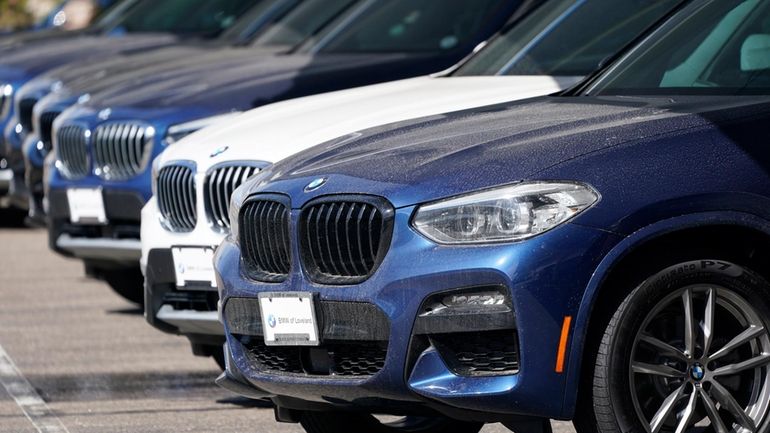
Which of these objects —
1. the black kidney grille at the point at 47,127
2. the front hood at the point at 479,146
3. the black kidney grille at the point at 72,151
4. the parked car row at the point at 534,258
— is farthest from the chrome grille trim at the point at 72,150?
the front hood at the point at 479,146

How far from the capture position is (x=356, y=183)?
5.27 m

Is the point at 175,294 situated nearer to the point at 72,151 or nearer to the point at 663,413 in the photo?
the point at 72,151

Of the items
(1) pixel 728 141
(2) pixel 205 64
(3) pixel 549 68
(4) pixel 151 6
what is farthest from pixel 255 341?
(4) pixel 151 6

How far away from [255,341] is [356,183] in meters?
0.70

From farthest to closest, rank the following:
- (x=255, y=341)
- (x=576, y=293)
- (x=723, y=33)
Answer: (x=723, y=33), (x=255, y=341), (x=576, y=293)

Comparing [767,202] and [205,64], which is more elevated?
[205,64]

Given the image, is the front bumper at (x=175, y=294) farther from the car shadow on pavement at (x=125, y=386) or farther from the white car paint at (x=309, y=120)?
the car shadow on pavement at (x=125, y=386)

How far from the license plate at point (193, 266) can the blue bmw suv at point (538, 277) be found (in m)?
1.68

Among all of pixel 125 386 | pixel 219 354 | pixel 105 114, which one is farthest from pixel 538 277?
pixel 105 114

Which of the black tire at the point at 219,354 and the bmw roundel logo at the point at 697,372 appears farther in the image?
the black tire at the point at 219,354

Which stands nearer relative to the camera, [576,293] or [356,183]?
[576,293]

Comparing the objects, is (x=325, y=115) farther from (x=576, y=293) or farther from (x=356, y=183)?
(x=576, y=293)

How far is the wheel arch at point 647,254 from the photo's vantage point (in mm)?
4863

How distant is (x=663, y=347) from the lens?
5.04m
